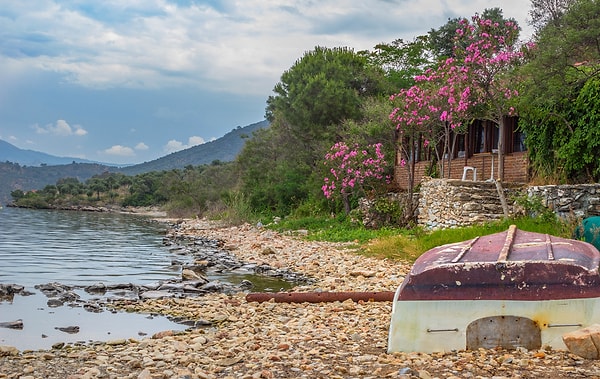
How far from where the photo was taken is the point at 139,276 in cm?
1368

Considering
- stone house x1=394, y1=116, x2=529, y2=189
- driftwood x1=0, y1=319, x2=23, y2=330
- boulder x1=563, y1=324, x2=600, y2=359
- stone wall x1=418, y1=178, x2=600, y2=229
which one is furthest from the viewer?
stone house x1=394, y1=116, x2=529, y2=189

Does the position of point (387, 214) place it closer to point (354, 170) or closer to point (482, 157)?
point (354, 170)

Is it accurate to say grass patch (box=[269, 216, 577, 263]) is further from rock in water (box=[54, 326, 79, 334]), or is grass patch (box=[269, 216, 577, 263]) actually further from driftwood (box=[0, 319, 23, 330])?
driftwood (box=[0, 319, 23, 330])

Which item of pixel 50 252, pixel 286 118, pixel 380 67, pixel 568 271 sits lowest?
pixel 50 252

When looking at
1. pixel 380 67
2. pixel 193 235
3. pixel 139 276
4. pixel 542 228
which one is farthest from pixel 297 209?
pixel 542 228

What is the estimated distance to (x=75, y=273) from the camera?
1418 centimetres

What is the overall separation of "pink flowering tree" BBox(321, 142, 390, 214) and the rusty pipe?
12.7 m

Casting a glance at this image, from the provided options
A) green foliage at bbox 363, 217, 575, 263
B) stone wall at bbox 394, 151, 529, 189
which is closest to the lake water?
green foliage at bbox 363, 217, 575, 263

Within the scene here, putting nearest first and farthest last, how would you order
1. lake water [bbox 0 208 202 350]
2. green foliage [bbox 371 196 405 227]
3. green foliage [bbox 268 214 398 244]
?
lake water [bbox 0 208 202 350] → green foliage [bbox 268 214 398 244] → green foliage [bbox 371 196 405 227]

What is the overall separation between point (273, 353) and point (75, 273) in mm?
9514

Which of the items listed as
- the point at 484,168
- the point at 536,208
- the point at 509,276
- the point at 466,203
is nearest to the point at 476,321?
the point at 509,276

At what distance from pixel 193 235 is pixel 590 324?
22560 mm

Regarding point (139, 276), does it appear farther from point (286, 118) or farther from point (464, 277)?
point (286, 118)

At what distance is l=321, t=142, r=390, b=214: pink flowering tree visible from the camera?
22031 millimetres
